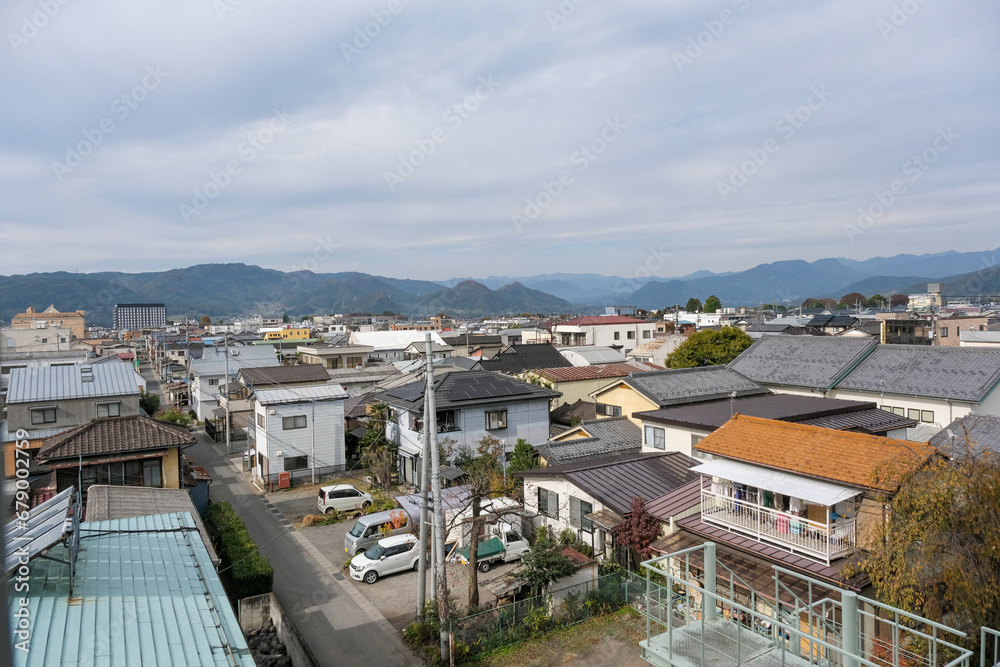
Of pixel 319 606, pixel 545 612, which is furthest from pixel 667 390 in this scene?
pixel 319 606

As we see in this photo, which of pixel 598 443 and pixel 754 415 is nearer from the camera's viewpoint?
pixel 754 415

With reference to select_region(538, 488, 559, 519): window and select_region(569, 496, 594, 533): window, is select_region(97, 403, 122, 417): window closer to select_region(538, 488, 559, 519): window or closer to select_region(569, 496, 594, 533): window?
select_region(538, 488, 559, 519): window

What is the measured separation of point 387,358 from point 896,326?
38.9 metres

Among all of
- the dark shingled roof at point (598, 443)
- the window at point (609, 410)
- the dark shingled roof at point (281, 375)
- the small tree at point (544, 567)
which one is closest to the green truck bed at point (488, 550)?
the small tree at point (544, 567)

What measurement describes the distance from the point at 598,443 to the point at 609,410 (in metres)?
Result: 3.15

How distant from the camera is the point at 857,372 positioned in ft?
83.0

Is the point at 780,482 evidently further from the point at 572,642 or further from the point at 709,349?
the point at 709,349

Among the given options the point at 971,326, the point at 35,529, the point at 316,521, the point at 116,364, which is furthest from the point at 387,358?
the point at 971,326

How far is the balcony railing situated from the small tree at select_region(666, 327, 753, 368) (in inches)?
952

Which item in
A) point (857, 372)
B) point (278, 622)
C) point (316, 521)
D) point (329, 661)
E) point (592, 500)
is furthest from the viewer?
point (857, 372)

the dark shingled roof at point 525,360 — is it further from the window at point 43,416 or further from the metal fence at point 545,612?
the metal fence at point 545,612

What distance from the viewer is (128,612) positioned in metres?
6.44

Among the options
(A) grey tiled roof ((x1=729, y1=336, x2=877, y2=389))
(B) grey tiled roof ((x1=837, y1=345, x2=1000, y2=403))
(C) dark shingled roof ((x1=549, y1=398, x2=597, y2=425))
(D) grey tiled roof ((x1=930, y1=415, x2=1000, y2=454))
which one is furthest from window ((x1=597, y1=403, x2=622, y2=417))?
(B) grey tiled roof ((x1=837, y1=345, x2=1000, y2=403))

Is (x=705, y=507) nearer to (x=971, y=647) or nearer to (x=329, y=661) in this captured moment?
(x=971, y=647)
